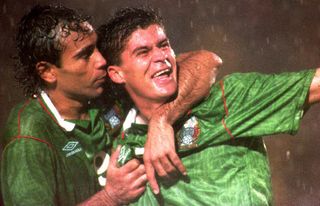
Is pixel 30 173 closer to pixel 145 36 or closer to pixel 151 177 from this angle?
pixel 151 177

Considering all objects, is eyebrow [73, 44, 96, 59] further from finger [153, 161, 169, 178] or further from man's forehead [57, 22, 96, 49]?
finger [153, 161, 169, 178]

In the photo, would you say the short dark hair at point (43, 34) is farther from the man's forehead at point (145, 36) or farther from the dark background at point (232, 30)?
the dark background at point (232, 30)

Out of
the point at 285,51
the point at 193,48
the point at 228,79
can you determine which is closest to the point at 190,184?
the point at 228,79

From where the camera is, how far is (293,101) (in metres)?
1.15

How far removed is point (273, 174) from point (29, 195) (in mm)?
911

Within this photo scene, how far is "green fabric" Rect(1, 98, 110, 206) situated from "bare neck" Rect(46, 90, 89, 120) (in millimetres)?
30

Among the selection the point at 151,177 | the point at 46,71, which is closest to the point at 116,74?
the point at 46,71

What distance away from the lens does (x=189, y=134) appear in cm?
124

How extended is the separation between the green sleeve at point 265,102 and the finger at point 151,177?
0.60 ft

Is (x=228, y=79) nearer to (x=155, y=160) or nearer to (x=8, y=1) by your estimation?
(x=155, y=160)

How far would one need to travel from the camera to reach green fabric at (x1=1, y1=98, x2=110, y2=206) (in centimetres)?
122

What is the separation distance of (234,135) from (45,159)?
41cm

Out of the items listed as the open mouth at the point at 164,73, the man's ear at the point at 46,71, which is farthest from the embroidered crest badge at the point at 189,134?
the man's ear at the point at 46,71

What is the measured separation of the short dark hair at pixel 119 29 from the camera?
1287 millimetres
